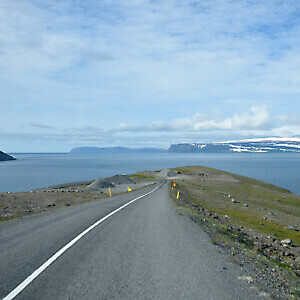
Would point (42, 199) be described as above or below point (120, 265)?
below

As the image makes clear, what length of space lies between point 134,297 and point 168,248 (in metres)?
3.66

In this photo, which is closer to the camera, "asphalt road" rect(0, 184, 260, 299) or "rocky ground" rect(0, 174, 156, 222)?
"asphalt road" rect(0, 184, 260, 299)

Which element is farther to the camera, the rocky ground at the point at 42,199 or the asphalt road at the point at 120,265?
the rocky ground at the point at 42,199

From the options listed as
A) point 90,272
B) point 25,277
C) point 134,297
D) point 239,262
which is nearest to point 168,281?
point 134,297

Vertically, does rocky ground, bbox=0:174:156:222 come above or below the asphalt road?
below

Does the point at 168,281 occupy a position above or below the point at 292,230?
above

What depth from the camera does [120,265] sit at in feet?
23.6

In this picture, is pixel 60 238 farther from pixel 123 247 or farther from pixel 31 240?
pixel 123 247

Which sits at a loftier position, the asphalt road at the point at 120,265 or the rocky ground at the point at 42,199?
the asphalt road at the point at 120,265

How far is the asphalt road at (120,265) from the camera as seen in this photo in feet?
18.5

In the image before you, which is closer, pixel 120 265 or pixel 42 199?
pixel 120 265

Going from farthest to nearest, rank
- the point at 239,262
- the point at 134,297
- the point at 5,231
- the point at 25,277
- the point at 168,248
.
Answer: the point at 5,231 < the point at 168,248 < the point at 239,262 < the point at 25,277 < the point at 134,297

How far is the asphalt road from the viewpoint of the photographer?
18.5 feet

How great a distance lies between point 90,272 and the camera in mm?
6652
